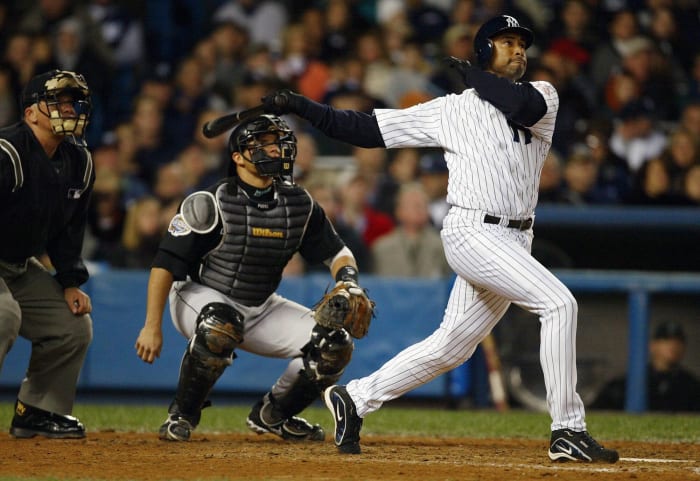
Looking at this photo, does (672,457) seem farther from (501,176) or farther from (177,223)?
(177,223)

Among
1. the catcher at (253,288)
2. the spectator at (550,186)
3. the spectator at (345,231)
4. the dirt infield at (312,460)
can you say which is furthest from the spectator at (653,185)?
the catcher at (253,288)

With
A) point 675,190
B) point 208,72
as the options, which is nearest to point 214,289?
point 675,190

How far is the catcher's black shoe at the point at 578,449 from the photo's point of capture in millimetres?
4863

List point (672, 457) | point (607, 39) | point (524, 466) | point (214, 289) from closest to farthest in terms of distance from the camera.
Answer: point (524, 466) < point (672, 457) < point (214, 289) < point (607, 39)

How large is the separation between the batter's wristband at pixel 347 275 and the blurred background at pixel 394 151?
2861mm

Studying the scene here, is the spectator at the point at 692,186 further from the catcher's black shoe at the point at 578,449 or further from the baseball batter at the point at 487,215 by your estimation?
the catcher's black shoe at the point at 578,449

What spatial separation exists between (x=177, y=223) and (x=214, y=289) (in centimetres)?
37

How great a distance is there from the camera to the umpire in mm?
5562

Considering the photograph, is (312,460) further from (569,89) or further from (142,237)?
(569,89)

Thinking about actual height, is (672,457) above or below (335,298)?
below

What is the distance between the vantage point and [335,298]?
536 cm

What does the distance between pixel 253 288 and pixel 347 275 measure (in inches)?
17.7

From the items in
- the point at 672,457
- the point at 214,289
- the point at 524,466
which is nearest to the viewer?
the point at 524,466

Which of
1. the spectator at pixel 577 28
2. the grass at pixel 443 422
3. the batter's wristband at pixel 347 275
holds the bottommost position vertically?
the grass at pixel 443 422
